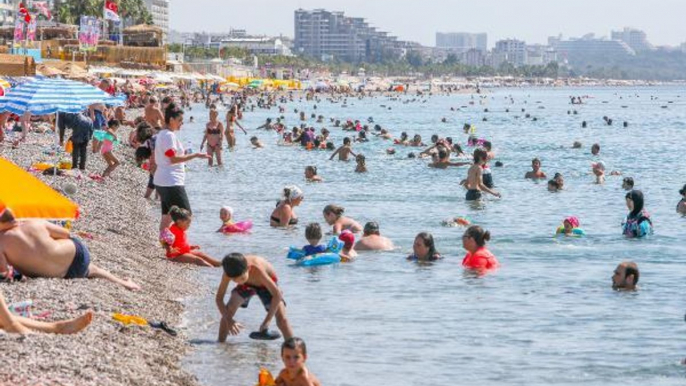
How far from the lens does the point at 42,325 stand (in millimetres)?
9992

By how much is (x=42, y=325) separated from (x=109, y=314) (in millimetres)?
1426

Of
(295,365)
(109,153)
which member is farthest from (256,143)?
(295,365)

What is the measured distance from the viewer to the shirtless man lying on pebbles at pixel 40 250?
38.2 ft

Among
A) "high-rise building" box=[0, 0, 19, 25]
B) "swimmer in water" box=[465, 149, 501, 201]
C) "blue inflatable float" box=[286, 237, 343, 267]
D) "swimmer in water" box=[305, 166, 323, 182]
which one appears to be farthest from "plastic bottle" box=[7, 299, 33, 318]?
"high-rise building" box=[0, 0, 19, 25]

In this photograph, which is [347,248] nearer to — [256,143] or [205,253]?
[205,253]

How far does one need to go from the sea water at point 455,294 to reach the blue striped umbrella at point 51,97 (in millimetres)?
2864

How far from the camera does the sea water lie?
1121 cm

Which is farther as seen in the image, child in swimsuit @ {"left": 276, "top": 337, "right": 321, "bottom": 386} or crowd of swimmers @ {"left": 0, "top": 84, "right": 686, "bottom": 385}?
crowd of swimmers @ {"left": 0, "top": 84, "right": 686, "bottom": 385}

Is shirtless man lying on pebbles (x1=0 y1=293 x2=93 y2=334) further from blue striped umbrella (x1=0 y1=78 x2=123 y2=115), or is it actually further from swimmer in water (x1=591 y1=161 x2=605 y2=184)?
swimmer in water (x1=591 y1=161 x2=605 y2=184)

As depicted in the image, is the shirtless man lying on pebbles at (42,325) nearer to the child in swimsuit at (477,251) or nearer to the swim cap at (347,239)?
the child in swimsuit at (477,251)

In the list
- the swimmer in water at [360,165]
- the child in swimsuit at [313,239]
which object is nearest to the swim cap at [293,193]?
the child in swimsuit at [313,239]

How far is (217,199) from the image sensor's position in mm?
25359

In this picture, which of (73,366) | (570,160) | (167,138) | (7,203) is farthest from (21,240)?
(570,160)

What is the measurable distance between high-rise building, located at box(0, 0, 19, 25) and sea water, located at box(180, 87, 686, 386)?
135333mm
